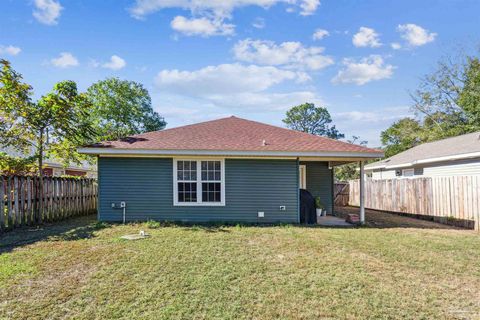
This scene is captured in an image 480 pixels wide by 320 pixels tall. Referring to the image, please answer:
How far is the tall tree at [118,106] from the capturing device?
77.7ft

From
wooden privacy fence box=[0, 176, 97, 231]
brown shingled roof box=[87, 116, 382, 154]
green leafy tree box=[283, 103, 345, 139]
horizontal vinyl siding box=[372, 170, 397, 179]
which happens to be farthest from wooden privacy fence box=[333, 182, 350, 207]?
green leafy tree box=[283, 103, 345, 139]

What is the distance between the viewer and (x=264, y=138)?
35.2 ft

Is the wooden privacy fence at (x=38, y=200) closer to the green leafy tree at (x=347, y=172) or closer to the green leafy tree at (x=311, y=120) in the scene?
the green leafy tree at (x=347, y=172)

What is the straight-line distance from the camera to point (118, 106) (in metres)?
24.1

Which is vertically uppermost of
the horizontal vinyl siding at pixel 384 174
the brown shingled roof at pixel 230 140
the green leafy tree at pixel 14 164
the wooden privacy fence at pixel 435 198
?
the brown shingled roof at pixel 230 140

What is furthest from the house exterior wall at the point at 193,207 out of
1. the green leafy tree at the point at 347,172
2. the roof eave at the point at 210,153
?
the green leafy tree at the point at 347,172

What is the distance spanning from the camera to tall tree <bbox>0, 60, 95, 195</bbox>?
9391mm

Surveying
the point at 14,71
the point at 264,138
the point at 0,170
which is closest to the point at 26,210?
the point at 0,170

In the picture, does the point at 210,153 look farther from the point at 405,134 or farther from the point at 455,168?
the point at 405,134

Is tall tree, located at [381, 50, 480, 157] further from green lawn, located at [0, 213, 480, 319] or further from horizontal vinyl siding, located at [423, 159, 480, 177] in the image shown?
green lawn, located at [0, 213, 480, 319]

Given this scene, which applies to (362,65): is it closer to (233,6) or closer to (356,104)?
(356,104)

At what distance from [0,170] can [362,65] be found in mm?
19410

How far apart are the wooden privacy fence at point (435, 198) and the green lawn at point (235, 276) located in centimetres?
279

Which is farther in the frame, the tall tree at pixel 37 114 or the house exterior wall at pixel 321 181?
the house exterior wall at pixel 321 181
